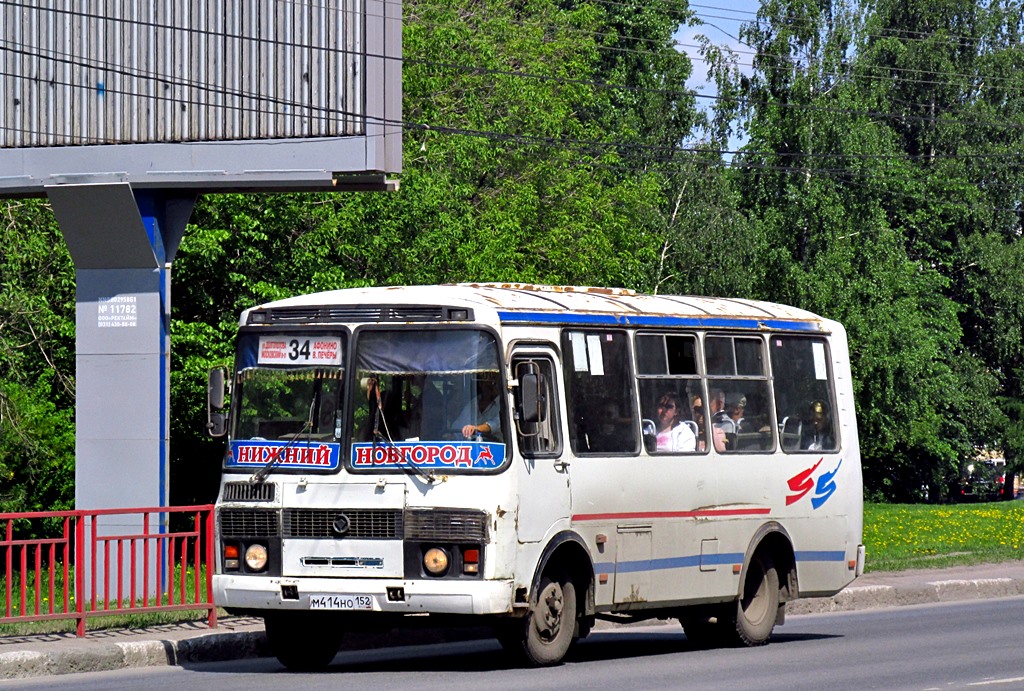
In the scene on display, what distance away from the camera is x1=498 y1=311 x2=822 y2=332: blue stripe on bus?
13281mm

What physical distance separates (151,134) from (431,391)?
24.9ft

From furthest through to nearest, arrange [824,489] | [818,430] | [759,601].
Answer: [818,430] < [824,489] < [759,601]

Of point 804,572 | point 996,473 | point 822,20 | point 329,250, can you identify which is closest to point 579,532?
point 804,572

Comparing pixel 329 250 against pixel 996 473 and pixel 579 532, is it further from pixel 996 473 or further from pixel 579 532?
pixel 996 473

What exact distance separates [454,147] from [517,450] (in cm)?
2143

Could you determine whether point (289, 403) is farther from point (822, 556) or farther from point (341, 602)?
point (822, 556)

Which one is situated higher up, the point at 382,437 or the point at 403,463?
the point at 382,437

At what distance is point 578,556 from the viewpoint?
529 inches

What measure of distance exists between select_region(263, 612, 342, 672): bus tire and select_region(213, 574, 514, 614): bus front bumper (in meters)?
0.44

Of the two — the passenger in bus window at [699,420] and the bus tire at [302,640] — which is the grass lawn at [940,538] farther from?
the bus tire at [302,640]

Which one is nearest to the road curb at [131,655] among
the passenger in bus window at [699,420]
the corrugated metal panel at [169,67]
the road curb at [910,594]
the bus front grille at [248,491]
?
the bus front grille at [248,491]

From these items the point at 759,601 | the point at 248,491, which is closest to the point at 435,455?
the point at 248,491

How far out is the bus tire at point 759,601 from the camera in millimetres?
15516

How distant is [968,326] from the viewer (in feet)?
226
